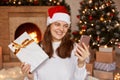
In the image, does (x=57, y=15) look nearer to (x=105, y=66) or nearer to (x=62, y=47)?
(x=62, y=47)

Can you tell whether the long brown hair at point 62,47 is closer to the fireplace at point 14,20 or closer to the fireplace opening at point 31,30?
the fireplace at point 14,20

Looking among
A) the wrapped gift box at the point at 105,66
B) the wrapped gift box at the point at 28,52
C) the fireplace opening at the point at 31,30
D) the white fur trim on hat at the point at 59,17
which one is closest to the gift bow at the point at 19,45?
the wrapped gift box at the point at 28,52

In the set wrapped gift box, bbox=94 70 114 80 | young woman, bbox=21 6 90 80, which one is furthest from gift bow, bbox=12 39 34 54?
wrapped gift box, bbox=94 70 114 80

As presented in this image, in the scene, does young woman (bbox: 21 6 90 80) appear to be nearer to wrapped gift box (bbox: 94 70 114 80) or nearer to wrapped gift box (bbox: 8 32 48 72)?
wrapped gift box (bbox: 8 32 48 72)

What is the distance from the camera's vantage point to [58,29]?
5.79 feet

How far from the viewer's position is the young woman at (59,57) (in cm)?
173

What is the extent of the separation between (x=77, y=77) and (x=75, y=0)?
12.3 ft

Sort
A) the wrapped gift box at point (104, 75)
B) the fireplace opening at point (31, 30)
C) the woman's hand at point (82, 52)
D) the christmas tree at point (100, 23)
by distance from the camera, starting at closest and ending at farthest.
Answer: the woman's hand at point (82, 52)
the wrapped gift box at point (104, 75)
the christmas tree at point (100, 23)
the fireplace opening at point (31, 30)

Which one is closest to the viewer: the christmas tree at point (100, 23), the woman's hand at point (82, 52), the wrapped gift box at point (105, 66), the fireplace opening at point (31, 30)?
the woman's hand at point (82, 52)

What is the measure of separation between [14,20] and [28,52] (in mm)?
2938

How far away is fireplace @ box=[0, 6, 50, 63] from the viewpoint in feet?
14.5

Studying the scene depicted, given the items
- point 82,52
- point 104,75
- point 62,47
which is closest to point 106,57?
point 104,75

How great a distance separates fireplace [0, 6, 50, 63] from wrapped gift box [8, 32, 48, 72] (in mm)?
2828

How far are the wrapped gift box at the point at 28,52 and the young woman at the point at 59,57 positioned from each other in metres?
0.08
